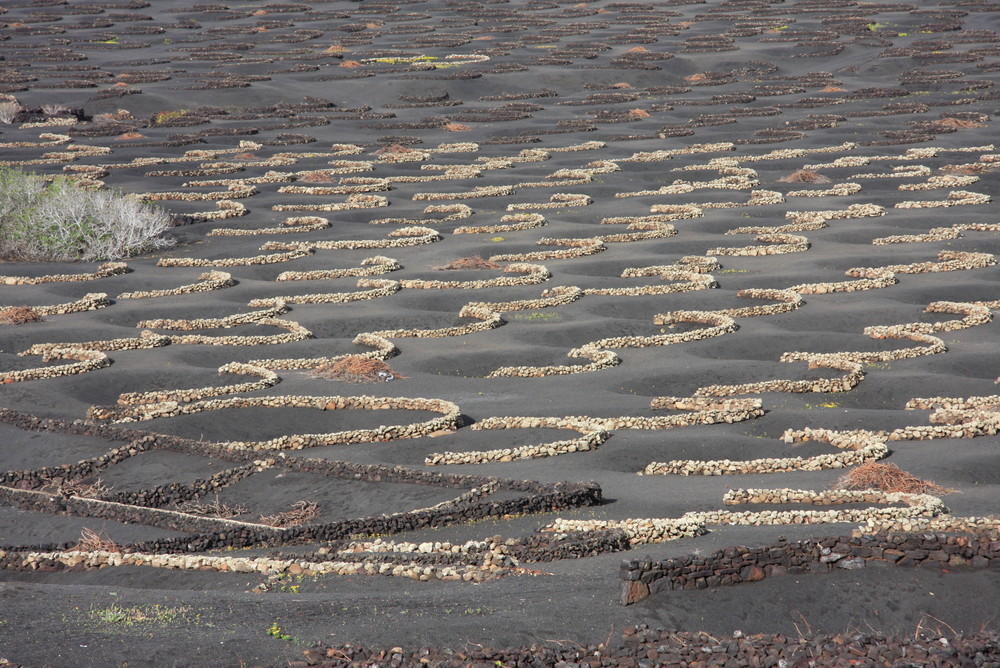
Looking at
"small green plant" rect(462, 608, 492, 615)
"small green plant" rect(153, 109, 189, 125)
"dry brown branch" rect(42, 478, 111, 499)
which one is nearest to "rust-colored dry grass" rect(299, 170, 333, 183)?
"small green plant" rect(153, 109, 189, 125)

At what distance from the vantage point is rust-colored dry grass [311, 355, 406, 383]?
2086 cm

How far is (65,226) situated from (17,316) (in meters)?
8.44

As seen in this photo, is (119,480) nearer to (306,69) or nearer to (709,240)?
(709,240)

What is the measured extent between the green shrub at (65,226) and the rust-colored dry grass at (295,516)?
20.7 m

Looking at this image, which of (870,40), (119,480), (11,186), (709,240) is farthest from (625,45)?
(119,480)

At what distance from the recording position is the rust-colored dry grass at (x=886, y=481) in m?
13.8

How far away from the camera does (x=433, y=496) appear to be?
14758 mm

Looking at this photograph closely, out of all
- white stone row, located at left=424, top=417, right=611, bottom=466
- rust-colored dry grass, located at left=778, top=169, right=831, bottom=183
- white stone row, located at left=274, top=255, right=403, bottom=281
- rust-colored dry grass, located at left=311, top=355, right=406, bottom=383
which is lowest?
white stone row, located at left=424, top=417, right=611, bottom=466

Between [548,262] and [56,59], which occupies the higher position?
[56,59]

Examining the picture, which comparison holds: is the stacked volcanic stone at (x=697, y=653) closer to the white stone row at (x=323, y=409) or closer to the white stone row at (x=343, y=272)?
the white stone row at (x=323, y=409)

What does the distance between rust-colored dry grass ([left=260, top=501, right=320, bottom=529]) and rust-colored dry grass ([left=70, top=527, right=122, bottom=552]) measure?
2103 mm

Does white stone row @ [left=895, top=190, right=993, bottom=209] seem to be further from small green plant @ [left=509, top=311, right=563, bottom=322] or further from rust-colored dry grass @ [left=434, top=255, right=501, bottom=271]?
small green plant @ [left=509, top=311, right=563, bottom=322]

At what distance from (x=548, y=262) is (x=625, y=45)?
51689 mm

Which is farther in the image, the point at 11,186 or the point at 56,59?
the point at 56,59
